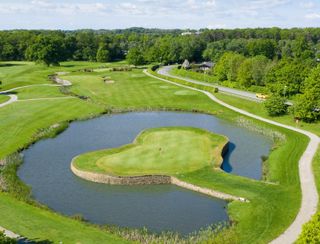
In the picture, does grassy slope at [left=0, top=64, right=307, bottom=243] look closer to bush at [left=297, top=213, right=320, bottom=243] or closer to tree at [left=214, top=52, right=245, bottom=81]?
bush at [left=297, top=213, right=320, bottom=243]

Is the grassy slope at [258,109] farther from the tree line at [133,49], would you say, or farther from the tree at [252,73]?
the tree line at [133,49]

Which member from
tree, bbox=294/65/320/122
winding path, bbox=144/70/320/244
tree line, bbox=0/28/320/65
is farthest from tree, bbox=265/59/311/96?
tree line, bbox=0/28/320/65

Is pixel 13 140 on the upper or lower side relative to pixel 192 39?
lower

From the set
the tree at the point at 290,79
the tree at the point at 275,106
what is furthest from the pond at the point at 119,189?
the tree at the point at 290,79

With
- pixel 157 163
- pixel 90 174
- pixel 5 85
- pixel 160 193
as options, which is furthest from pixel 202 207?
pixel 5 85

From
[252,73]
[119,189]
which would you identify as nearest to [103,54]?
[252,73]

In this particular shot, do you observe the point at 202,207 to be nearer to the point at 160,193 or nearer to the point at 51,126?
the point at 160,193

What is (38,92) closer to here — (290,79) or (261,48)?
(290,79)
